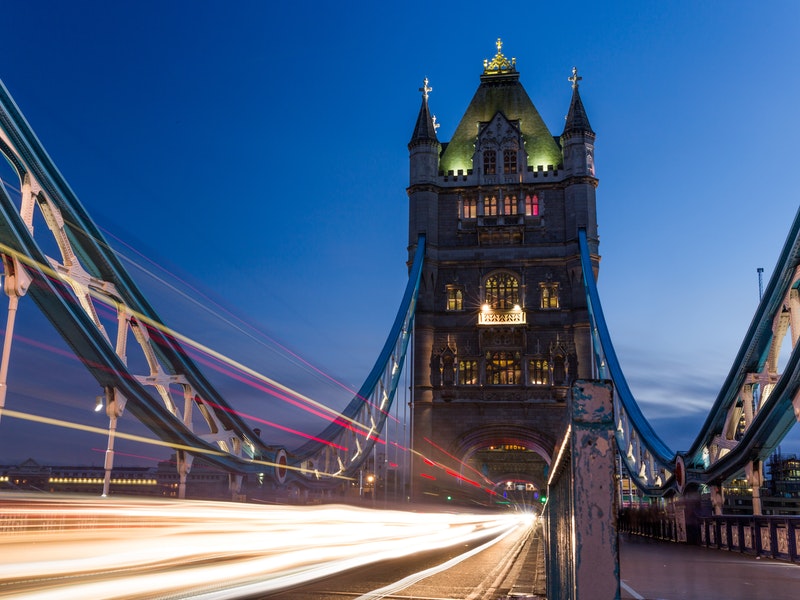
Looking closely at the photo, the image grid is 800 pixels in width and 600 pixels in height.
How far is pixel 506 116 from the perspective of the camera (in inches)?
1933

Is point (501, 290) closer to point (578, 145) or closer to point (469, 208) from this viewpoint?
point (469, 208)

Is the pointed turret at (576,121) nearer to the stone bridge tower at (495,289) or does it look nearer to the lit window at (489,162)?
the stone bridge tower at (495,289)

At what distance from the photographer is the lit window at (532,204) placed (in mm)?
45969

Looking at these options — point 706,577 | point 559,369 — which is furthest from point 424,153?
point 706,577

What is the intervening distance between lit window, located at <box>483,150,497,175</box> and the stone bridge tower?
6 centimetres

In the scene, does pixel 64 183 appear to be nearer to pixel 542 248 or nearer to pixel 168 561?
pixel 168 561

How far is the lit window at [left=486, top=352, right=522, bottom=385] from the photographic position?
43.2 metres

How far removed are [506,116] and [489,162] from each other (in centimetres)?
402

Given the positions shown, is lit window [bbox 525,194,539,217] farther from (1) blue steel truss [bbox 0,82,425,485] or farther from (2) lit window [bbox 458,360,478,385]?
(1) blue steel truss [bbox 0,82,425,485]

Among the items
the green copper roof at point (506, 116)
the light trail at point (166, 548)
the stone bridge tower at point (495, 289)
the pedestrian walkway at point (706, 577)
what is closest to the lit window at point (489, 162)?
the stone bridge tower at point (495, 289)

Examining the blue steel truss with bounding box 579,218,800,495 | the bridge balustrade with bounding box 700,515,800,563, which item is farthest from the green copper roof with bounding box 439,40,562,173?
the bridge balustrade with bounding box 700,515,800,563

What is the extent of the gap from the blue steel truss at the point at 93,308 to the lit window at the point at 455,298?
20069 mm

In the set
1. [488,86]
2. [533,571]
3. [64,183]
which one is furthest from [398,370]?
[533,571]

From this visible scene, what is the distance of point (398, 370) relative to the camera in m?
45.3
